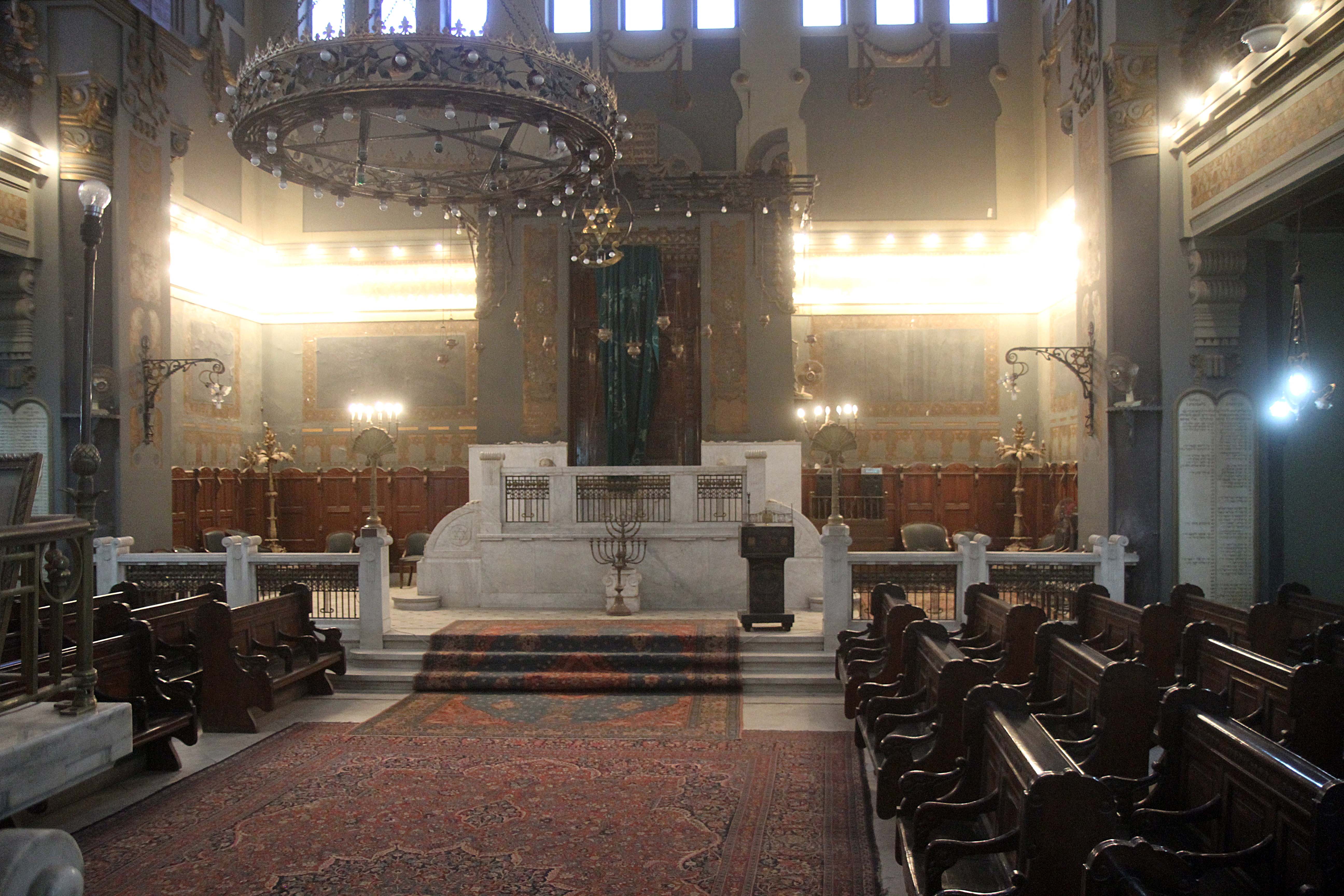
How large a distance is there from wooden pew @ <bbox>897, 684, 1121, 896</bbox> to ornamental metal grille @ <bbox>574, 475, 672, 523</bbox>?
23.3ft

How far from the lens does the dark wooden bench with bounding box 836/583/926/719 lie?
22.4 ft

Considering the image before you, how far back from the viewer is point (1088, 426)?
34.4ft

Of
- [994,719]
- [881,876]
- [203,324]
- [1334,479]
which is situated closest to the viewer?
[994,719]

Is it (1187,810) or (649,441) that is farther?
(649,441)

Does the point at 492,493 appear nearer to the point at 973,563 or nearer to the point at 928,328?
the point at 973,563

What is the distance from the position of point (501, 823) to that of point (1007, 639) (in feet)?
11.7

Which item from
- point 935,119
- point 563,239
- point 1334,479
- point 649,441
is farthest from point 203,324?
point 1334,479

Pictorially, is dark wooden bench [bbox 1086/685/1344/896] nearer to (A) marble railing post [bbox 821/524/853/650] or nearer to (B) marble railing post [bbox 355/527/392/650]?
(A) marble railing post [bbox 821/524/853/650]

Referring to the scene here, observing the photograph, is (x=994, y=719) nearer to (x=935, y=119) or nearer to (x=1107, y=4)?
(x=1107, y=4)

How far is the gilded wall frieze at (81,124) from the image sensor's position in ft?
36.0

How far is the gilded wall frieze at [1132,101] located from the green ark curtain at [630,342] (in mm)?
7295

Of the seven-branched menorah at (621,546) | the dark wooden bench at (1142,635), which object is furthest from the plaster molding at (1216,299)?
the seven-branched menorah at (621,546)

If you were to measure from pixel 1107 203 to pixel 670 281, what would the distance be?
7.20 meters

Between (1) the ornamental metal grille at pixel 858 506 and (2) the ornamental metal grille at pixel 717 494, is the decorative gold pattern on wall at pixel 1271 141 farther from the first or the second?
(1) the ornamental metal grille at pixel 858 506
